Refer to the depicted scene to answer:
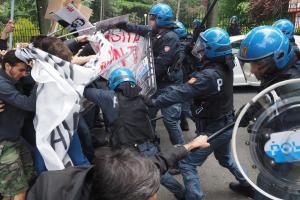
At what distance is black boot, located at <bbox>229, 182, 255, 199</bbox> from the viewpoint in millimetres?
4328

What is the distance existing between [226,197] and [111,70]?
1.84 metres

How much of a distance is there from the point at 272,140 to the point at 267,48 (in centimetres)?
58

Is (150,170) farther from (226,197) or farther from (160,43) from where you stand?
(160,43)

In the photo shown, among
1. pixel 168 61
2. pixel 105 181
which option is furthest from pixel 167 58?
pixel 105 181

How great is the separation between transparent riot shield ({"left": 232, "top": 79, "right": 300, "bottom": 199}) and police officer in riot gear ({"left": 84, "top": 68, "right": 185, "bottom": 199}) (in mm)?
1018

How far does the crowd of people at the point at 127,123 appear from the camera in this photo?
170cm

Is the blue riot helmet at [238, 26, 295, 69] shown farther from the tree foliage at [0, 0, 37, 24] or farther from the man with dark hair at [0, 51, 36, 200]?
the tree foliage at [0, 0, 37, 24]

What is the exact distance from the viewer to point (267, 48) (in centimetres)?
258

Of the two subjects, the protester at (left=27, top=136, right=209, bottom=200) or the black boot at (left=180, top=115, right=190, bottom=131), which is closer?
the protester at (left=27, top=136, right=209, bottom=200)

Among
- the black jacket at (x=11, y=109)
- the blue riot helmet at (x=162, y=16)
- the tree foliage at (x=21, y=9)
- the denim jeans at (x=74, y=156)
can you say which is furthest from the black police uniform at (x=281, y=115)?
the tree foliage at (x=21, y=9)

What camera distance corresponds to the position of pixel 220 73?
12.2 feet

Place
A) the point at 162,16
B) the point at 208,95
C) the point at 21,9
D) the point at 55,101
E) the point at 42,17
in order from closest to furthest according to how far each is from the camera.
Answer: the point at 55,101, the point at 208,95, the point at 162,16, the point at 42,17, the point at 21,9

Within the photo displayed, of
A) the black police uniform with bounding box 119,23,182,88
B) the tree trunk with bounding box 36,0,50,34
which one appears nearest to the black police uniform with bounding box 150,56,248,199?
the black police uniform with bounding box 119,23,182,88

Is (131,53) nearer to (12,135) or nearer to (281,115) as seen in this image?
(12,135)
